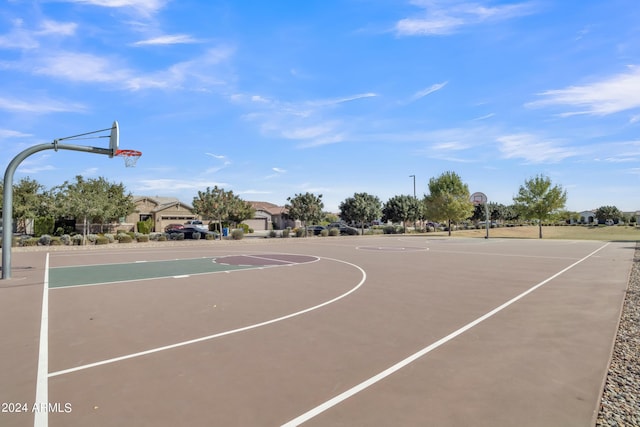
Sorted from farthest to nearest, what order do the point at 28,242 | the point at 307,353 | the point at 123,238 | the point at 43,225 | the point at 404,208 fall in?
the point at 404,208, the point at 43,225, the point at 123,238, the point at 28,242, the point at 307,353

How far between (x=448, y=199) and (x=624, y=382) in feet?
156

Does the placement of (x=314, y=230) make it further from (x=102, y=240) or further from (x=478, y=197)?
(x=102, y=240)

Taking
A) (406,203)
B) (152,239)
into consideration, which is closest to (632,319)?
(152,239)

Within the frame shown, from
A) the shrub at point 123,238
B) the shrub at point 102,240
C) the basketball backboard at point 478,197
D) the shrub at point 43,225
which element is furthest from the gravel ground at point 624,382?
the basketball backboard at point 478,197

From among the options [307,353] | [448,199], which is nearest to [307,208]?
[448,199]

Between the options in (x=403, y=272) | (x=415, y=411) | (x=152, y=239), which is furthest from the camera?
(x=152, y=239)

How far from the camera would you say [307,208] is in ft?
148

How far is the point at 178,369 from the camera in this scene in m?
5.08

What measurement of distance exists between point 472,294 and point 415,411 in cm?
710

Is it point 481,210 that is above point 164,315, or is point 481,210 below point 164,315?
above

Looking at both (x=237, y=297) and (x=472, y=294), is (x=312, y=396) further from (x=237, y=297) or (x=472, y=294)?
(x=472, y=294)

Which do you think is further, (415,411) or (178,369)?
(178,369)

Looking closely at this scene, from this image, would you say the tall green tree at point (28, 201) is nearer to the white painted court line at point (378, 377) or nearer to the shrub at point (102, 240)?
the shrub at point (102, 240)

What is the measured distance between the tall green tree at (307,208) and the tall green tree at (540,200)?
26.8 meters
